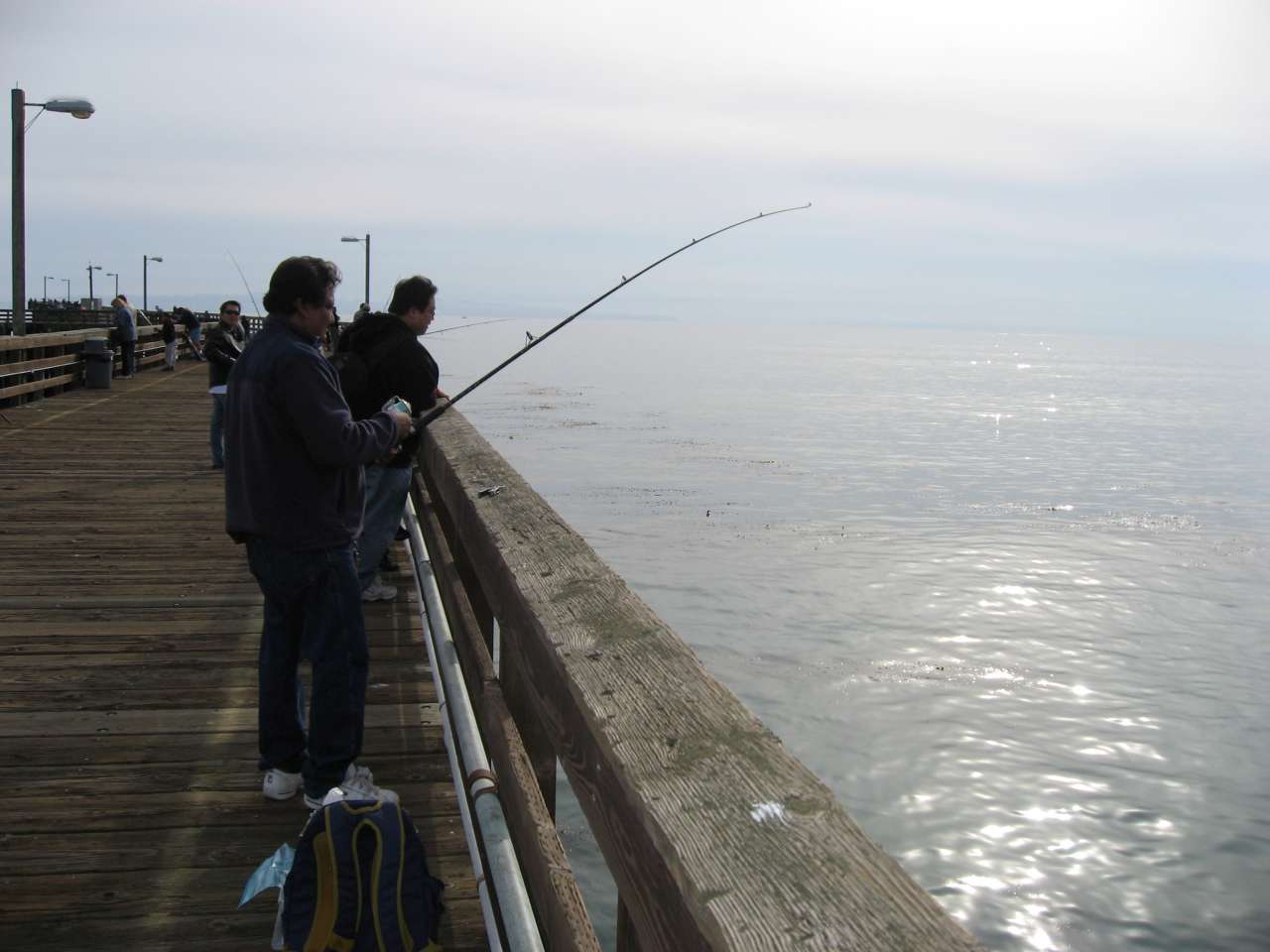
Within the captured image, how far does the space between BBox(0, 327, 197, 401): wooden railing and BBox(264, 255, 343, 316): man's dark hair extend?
12984mm

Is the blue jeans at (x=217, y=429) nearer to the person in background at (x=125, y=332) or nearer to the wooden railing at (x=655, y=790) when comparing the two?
the wooden railing at (x=655, y=790)

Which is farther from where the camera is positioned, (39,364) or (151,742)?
(39,364)

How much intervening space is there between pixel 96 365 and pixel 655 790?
20275mm

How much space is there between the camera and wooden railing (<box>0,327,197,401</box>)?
15305mm

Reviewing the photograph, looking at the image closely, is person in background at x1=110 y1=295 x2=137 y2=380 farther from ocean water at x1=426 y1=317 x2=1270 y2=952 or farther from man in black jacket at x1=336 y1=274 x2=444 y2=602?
man in black jacket at x1=336 y1=274 x2=444 y2=602

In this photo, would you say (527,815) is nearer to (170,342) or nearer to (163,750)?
(163,750)

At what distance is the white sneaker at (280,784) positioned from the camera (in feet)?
11.9

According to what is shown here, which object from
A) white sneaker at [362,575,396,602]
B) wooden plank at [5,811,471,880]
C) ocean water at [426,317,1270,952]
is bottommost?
ocean water at [426,317,1270,952]

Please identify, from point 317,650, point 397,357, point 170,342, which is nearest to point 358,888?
point 317,650

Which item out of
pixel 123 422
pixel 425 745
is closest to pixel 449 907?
pixel 425 745

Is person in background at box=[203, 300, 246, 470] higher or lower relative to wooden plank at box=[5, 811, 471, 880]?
A: higher

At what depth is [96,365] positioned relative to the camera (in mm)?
19594

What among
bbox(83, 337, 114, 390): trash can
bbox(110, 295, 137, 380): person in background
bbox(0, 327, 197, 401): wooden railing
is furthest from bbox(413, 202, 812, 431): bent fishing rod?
bbox(110, 295, 137, 380): person in background

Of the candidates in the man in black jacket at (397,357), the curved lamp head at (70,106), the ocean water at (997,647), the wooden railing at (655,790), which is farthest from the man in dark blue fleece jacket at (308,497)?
the curved lamp head at (70,106)
